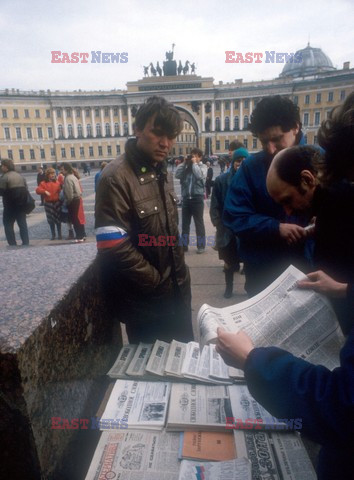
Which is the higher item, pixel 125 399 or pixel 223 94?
pixel 223 94

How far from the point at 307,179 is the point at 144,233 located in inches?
32.1

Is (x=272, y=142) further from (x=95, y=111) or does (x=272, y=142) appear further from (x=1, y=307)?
(x=95, y=111)

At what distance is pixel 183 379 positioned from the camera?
1.55 m

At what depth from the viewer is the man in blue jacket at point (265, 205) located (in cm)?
197

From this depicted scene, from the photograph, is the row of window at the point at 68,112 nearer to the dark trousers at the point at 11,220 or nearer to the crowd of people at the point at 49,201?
the crowd of people at the point at 49,201

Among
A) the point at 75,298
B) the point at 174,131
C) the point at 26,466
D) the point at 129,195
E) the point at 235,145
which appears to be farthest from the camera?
the point at 235,145

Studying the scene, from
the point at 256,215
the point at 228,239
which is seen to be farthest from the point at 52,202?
the point at 256,215

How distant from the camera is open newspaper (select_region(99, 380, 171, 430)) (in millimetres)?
1311

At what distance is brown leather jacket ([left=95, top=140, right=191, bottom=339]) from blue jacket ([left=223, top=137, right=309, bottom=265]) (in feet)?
1.19

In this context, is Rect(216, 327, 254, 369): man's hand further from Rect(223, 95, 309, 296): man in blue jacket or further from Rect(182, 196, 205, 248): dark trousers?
Rect(182, 196, 205, 248): dark trousers

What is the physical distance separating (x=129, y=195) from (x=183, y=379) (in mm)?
876

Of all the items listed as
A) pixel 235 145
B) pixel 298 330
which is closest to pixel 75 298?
pixel 298 330

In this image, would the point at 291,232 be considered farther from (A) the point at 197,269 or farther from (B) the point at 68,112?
(B) the point at 68,112

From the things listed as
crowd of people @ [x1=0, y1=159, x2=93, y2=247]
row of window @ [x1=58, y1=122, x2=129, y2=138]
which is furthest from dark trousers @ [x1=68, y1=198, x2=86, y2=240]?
row of window @ [x1=58, y1=122, x2=129, y2=138]
